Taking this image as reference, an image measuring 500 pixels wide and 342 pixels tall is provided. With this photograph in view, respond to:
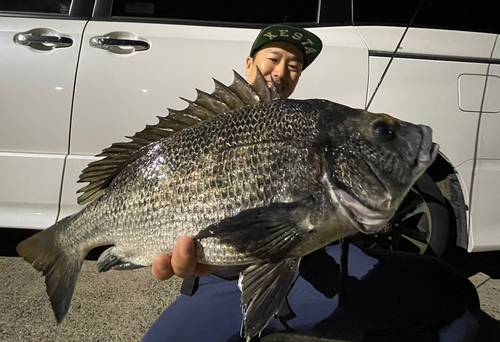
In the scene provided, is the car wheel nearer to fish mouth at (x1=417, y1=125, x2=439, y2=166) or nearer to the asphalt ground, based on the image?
the asphalt ground

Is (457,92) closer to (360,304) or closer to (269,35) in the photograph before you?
(269,35)

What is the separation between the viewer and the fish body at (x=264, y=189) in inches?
43.9

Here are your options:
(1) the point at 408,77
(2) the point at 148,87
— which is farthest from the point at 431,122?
(2) the point at 148,87

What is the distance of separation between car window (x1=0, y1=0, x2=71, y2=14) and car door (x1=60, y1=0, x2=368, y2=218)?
1.11 ft

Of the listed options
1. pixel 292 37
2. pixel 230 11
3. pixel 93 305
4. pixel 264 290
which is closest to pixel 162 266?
pixel 264 290

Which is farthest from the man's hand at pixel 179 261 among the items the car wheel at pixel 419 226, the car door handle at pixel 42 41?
the car door handle at pixel 42 41

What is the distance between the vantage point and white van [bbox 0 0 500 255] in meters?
2.25

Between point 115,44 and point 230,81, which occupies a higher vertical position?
point 115,44

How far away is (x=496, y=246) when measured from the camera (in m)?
2.34

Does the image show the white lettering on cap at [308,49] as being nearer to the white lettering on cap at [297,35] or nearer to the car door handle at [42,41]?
the white lettering on cap at [297,35]

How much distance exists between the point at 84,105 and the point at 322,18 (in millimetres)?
1725

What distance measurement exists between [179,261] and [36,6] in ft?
7.77

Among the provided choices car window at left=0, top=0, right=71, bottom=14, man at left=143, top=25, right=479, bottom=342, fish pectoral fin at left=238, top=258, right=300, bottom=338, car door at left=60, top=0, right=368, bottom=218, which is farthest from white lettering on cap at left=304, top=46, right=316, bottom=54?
car window at left=0, top=0, right=71, bottom=14

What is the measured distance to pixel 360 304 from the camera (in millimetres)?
1666
